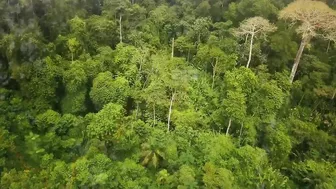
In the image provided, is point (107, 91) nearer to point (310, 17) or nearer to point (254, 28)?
point (254, 28)

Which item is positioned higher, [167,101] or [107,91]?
[107,91]

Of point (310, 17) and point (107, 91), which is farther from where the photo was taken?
point (310, 17)

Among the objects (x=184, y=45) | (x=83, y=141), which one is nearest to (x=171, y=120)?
(x=83, y=141)

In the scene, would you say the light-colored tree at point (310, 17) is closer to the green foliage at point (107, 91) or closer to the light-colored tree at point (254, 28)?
the light-colored tree at point (254, 28)

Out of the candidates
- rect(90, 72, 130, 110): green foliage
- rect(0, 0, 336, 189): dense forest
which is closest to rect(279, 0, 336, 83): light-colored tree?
rect(0, 0, 336, 189): dense forest

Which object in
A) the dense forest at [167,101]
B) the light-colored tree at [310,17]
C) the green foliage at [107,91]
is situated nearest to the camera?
the dense forest at [167,101]

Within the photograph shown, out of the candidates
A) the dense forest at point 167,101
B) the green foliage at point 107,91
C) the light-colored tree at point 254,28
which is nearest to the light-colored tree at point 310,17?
the dense forest at point 167,101

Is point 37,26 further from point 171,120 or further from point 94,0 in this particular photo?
point 171,120

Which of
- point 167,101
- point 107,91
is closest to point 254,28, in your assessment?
point 167,101
